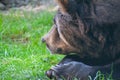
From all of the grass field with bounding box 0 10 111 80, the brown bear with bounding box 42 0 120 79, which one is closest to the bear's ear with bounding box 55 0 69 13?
the brown bear with bounding box 42 0 120 79

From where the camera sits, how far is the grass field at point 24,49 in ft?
12.4

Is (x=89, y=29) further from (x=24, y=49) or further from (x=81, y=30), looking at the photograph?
(x=24, y=49)

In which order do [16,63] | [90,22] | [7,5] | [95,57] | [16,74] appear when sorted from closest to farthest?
[90,22]
[95,57]
[16,74]
[16,63]
[7,5]

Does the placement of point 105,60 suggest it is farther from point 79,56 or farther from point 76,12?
point 76,12

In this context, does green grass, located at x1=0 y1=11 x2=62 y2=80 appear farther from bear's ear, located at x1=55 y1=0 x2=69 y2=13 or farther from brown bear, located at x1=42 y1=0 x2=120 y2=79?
bear's ear, located at x1=55 y1=0 x2=69 y2=13

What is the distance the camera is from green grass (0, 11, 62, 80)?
12.4 ft

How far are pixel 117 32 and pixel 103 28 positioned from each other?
0.12 m

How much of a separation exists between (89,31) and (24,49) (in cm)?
177

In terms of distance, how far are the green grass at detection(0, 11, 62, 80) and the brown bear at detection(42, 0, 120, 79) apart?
42 cm

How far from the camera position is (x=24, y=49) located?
4879 millimetres

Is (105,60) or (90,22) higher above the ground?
(90,22)

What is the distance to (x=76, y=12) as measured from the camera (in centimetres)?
322

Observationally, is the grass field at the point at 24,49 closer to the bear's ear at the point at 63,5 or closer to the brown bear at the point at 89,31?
the brown bear at the point at 89,31

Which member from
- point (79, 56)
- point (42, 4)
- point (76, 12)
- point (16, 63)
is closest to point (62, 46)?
point (79, 56)
